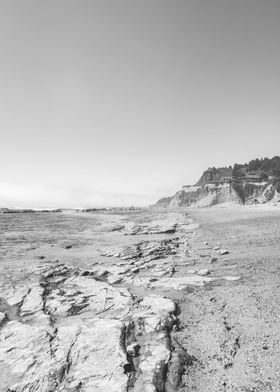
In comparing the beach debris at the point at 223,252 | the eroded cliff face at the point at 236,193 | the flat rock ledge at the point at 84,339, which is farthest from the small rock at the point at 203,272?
the eroded cliff face at the point at 236,193

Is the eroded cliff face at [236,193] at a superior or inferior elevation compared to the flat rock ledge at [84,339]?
superior

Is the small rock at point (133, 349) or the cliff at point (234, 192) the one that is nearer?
the small rock at point (133, 349)

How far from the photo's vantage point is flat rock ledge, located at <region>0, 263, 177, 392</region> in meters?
4.11

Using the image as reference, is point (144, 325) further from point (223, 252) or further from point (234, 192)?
point (234, 192)

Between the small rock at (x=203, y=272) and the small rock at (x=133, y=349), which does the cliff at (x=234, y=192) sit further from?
the small rock at (x=133, y=349)

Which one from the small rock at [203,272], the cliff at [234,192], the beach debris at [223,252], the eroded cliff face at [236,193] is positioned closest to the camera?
the small rock at [203,272]

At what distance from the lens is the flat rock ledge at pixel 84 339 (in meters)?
4.11

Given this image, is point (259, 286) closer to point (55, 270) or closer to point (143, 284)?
point (143, 284)

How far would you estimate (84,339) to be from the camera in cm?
521

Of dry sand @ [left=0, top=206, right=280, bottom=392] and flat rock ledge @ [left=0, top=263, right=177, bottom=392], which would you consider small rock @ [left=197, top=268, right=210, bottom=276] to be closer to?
dry sand @ [left=0, top=206, right=280, bottom=392]

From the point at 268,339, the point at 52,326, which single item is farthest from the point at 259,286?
the point at 52,326

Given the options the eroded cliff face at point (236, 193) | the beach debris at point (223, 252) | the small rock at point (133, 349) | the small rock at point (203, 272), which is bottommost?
the small rock at point (133, 349)

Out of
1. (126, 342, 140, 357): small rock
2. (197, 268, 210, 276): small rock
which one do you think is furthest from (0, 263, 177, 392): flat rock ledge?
(197, 268, 210, 276): small rock

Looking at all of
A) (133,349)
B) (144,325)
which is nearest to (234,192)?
(144,325)
